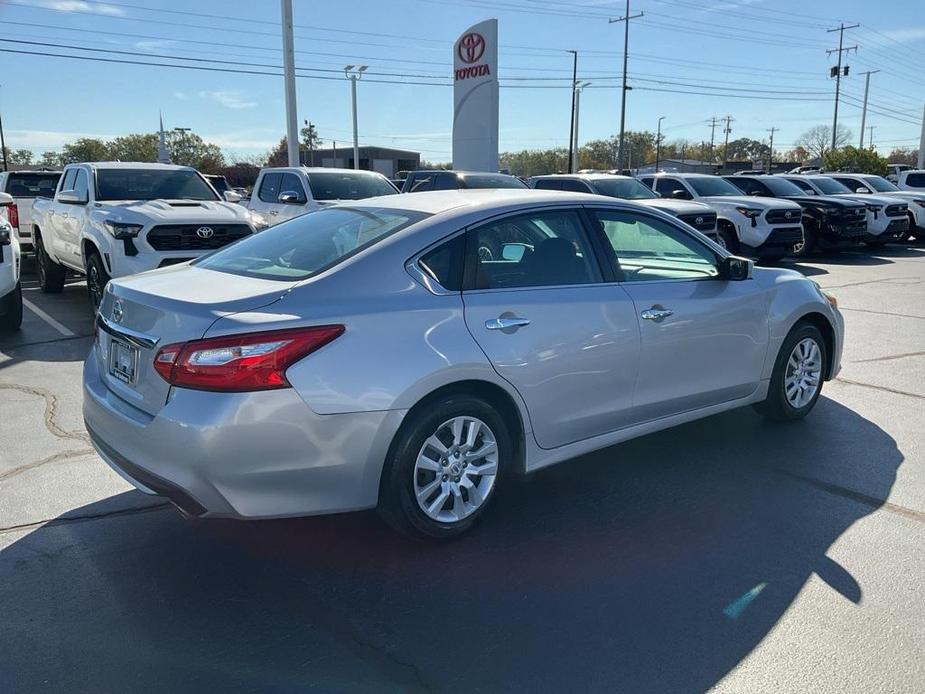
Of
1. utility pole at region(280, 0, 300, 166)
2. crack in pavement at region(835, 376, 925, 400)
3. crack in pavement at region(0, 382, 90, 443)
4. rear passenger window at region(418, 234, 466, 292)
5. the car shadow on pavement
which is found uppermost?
utility pole at region(280, 0, 300, 166)

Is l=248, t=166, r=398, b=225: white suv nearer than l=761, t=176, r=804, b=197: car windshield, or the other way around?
l=248, t=166, r=398, b=225: white suv

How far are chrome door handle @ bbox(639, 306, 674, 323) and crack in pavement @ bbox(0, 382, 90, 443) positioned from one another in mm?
3591

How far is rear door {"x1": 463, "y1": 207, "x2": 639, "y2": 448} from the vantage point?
3676 millimetres

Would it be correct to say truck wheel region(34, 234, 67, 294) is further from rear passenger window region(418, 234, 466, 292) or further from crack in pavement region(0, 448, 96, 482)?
rear passenger window region(418, 234, 466, 292)

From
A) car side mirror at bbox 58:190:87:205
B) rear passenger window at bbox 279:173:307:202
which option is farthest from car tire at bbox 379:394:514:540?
rear passenger window at bbox 279:173:307:202

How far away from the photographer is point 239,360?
3.06 metres

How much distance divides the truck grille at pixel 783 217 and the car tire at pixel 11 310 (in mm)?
12375

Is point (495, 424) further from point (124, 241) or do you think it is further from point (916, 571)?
point (124, 241)

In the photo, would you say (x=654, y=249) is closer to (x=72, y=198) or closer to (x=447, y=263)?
(x=447, y=263)

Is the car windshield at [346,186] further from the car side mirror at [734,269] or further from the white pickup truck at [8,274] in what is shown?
the car side mirror at [734,269]

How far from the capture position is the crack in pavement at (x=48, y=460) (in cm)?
447

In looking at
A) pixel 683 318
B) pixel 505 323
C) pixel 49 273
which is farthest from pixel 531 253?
pixel 49 273

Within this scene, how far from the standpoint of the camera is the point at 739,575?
342 cm

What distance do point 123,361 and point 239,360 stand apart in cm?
80
